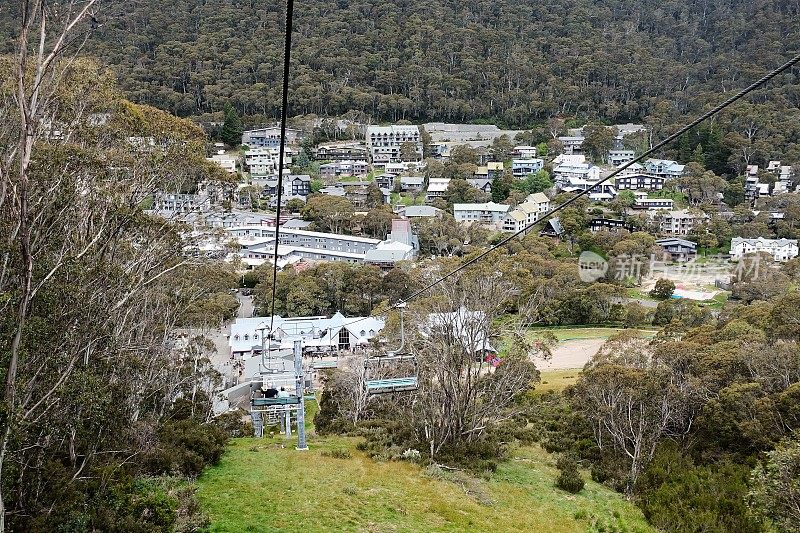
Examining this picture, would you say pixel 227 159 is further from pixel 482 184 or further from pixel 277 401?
pixel 277 401

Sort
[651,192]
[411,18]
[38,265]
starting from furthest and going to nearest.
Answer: [411,18]
[651,192]
[38,265]

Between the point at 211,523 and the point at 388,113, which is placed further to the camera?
the point at 388,113

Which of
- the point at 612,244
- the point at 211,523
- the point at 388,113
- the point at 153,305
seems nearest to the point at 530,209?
the point at 612,244

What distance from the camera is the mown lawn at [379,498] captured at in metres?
7.63

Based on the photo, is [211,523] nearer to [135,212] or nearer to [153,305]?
[135,212]

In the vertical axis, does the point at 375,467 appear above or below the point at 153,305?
below

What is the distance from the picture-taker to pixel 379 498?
8531mm

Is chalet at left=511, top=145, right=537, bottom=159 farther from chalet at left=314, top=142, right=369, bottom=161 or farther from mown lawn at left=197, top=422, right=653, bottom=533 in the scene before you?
mown lawn at left=197, top=422, right=653, bottom=533

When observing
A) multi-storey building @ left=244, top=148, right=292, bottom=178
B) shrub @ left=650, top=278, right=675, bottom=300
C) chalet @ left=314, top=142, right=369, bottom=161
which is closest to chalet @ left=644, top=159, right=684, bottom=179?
shrub @ left=650, top=278, right=675, bottom=300

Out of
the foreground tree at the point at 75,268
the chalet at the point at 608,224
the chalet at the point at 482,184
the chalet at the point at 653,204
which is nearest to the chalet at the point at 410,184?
the chalet at the point at 482,184

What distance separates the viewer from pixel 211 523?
7074 millimetres

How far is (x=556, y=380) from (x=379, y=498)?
48.2ft

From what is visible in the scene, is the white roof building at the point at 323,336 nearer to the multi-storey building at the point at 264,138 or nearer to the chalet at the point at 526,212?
the chalet at the point at 526,212

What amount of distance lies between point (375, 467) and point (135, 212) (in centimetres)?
571
